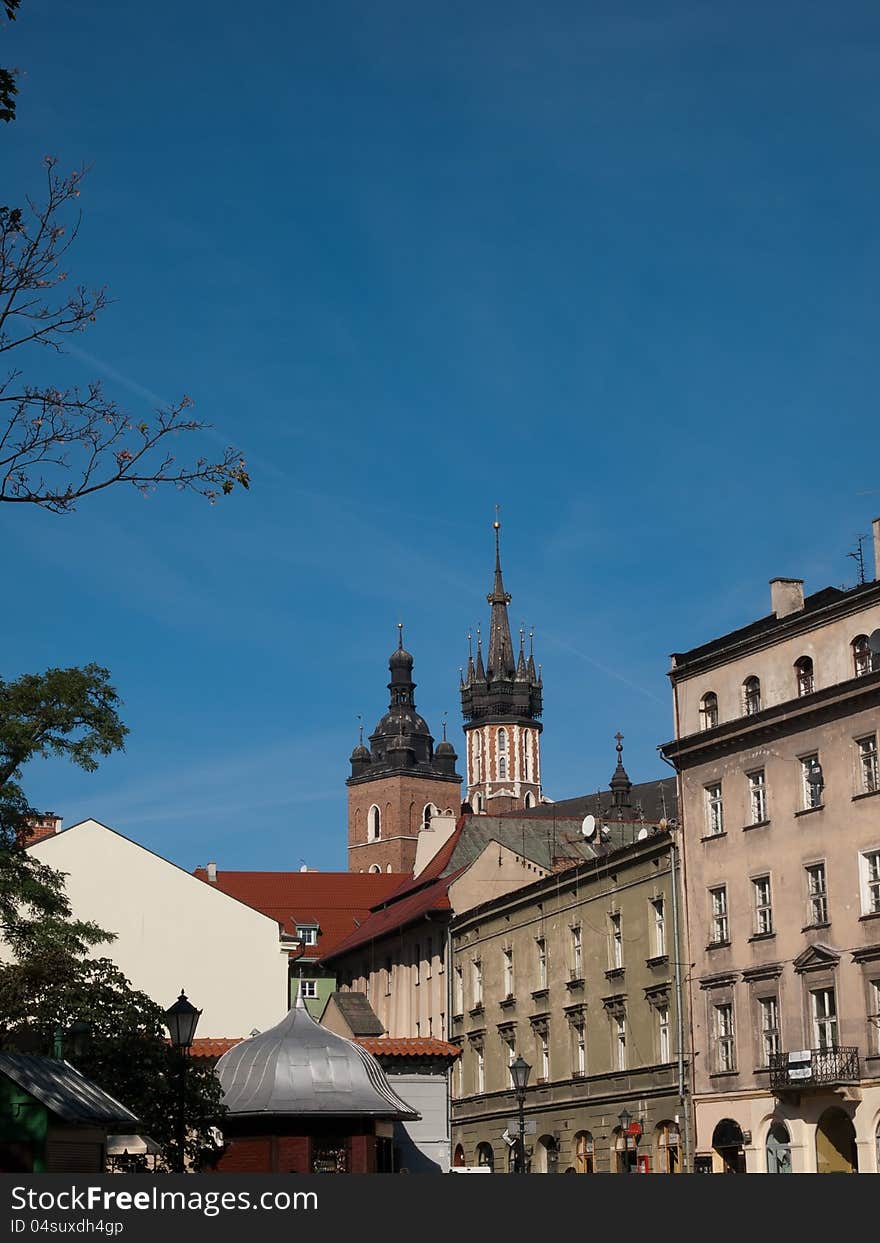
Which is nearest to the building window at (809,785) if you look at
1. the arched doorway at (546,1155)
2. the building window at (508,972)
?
the arched doorway at (546,1155)

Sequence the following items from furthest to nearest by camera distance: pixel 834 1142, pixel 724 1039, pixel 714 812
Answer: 1. pixel 714 812
2. pixel 724 1039
3. pixel 834 1142

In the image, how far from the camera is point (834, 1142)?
45531 millimetres

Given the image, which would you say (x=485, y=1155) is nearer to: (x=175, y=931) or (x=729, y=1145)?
(x=729, y=1145)

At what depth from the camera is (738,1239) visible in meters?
12.4

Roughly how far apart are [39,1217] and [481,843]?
73.9 metres

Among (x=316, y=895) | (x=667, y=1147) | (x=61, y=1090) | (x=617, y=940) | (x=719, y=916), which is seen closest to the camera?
(x=61, y=1090)

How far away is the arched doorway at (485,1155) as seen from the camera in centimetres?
6374

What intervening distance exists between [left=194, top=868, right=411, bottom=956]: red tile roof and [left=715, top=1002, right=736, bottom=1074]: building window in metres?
55.3

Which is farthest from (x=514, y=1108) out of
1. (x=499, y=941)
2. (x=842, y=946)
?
(x=842, y=946)

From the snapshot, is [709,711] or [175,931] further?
[175,931]

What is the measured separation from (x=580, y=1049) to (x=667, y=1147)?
6.44m

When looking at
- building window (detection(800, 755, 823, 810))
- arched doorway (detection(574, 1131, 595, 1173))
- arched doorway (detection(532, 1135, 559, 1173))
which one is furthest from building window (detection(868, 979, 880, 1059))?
arched doorway (detection(532, 1135, 559, 1173))

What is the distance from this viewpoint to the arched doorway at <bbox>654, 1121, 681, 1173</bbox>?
5097 centimetres

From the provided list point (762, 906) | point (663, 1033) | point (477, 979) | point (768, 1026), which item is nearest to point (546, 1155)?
point (477, 979)
